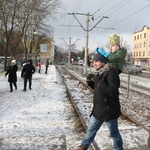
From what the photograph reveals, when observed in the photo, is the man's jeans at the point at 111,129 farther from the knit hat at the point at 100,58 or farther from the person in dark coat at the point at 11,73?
the person in dark coat at the point at 11,73

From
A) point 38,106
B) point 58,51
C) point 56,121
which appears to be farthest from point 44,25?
point 58,51

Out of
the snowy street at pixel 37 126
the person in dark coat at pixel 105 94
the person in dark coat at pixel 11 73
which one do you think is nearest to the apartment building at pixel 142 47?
the person in dark coat at pixel 11 73

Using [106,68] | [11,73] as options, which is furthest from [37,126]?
[11,73]

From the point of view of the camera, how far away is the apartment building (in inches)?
3637

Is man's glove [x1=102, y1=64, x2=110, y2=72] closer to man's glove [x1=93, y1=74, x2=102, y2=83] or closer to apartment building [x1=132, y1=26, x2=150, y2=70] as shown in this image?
man's glove [x1=93, y1=74, x2=102, y2=83]

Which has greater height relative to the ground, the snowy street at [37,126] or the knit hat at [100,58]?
the knit hat at [100,58]

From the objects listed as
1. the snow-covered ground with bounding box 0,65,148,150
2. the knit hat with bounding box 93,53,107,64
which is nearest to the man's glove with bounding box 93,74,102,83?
the knit hat with bounding box 93,53,107,64

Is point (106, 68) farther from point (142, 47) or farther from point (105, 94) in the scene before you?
point (142, 47)

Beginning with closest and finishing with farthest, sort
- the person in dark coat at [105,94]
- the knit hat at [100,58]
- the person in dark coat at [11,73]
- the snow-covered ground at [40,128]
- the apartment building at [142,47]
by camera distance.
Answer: the person in dark coat at [105,94]
the knit hat at [100,58]
the snow-covered ground at [40,128]
the person in dark coat at [11,73]
the apartment building at [142,47]

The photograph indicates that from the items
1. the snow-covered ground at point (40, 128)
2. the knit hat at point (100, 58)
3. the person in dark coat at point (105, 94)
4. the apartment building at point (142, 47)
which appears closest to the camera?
the person in dark coat at point (105, 94)

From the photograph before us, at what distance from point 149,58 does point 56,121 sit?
8426 centimetres

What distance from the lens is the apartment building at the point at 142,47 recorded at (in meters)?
92.4

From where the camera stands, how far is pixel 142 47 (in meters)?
97.9

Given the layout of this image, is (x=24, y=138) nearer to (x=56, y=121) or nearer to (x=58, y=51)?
(x=56, y=121)
